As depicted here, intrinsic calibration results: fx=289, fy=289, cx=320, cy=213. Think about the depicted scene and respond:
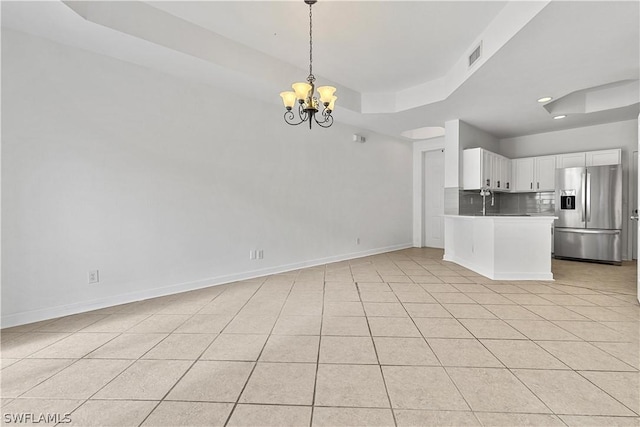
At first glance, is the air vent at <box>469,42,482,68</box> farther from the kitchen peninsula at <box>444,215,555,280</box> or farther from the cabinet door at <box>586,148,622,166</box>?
the cabinet door at <box>586,148,622,166</box>

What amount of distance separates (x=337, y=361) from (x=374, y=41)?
341 centimetres

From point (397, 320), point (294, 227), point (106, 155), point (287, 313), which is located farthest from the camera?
point (294, 227)

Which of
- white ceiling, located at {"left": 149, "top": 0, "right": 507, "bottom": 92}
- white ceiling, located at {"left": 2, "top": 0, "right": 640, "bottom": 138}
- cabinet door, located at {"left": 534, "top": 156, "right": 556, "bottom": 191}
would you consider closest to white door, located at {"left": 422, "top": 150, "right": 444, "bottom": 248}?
cabinet door, located at {"left": 534, "top": 156, "right": 556, "bottom": 191}

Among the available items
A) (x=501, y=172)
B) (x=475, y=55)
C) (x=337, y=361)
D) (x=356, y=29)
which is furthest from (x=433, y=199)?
(x=337, y=361)

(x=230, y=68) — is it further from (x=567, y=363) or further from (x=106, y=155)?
(x=567, y=363)

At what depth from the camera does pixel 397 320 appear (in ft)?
8.71

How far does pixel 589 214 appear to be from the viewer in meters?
5.33

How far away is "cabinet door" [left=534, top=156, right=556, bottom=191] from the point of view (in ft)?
19.7

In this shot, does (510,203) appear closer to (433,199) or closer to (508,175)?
(508,175)

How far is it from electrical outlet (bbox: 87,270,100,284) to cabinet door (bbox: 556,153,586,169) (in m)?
7.96

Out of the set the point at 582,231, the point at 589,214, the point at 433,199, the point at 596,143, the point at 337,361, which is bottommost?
the point at 337,361

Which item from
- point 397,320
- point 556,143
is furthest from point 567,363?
point 556,143

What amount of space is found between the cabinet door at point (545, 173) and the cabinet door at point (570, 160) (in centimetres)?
9

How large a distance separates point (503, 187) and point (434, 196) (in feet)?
4.93
